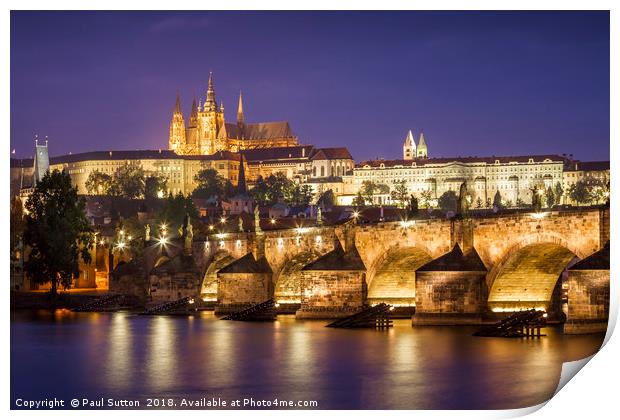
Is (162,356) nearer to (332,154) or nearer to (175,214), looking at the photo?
(175,214)

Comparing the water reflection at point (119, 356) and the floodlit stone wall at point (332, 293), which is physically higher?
the floodlit stone wall at point (332, 293)

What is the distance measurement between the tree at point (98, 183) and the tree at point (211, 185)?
433 inches

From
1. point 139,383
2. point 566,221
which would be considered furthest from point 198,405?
point 566,221

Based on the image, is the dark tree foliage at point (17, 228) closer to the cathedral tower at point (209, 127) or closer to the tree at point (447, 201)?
the tree at point (447, 201)

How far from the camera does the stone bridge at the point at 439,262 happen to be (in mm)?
34469

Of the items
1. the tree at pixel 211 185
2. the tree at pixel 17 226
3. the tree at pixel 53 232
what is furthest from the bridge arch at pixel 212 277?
the tree at pixel 211 185

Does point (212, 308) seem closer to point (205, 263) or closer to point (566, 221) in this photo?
point (205, 263)

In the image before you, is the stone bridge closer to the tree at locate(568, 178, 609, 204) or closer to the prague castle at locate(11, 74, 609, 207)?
the tree at locate(568, 178, 609, 204)

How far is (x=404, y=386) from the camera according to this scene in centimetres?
2594

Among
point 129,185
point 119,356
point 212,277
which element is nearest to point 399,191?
point 129,185

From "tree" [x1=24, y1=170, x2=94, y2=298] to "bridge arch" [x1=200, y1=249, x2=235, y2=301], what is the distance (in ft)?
17.8

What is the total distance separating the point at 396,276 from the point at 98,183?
104m

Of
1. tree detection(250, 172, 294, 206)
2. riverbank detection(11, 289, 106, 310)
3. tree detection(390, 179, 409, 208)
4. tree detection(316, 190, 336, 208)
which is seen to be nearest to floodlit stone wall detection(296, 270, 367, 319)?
riverbank detection(11, 289, 106, 310)
